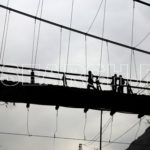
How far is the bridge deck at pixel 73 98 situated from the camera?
15.9 metres

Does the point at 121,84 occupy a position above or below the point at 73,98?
above

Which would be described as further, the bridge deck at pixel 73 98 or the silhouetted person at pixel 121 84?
the silhouetted person at pixel 121 84

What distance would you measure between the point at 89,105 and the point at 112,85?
4.10 feet

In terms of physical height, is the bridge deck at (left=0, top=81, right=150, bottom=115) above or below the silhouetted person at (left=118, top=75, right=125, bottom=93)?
below

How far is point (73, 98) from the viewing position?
1661 centimetres

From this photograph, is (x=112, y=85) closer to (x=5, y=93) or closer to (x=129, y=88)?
(x=129, y=88)

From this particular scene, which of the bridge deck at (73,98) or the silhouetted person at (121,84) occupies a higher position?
the silhouetted person at (121,84)

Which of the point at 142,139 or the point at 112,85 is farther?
the point at 142,139

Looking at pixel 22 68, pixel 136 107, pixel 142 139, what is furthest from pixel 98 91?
pixel 142 139

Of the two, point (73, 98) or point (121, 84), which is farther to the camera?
point (121, 84)

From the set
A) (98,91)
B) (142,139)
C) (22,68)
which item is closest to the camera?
(22,68)

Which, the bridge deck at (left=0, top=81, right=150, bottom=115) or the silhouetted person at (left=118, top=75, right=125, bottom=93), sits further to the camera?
the silhouetted person at (left=118, top=75, right=125, bottom=93)

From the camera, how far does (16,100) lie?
1606 centimetres

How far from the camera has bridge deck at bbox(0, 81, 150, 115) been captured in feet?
52.1
